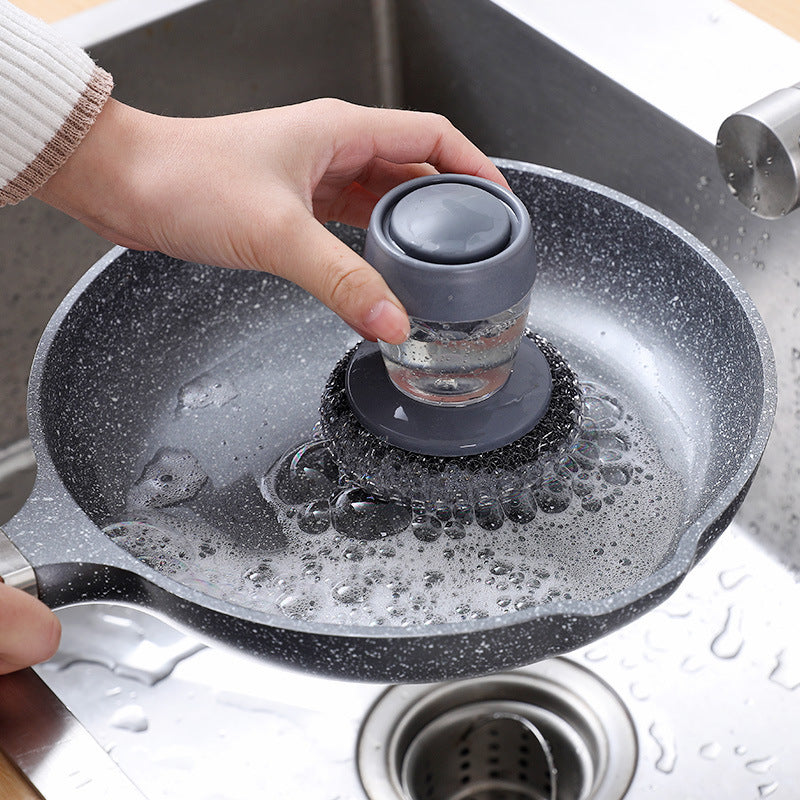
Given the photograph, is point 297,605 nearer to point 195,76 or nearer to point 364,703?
point 364,703

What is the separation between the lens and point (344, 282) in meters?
0.41

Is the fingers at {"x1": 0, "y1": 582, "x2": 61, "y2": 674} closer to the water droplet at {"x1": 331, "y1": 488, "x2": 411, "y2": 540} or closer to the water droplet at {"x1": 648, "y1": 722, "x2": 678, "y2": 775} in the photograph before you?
the water droplet at {"x1": 331, "y1": 488, "x2": 411, "y2": 540}

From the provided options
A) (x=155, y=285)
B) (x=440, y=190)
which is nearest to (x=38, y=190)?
(x=155, y=285)

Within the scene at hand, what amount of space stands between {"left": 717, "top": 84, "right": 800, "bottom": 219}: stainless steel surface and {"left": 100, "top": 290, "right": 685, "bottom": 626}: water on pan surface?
118 millimetres

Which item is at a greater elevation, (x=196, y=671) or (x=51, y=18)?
(x=51, y=18)

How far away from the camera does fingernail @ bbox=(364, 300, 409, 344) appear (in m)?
0.41

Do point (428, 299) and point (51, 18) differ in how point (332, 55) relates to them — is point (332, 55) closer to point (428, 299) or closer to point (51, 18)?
point (51, 18)

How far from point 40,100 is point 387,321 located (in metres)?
0.20

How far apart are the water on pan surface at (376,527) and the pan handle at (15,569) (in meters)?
0.07

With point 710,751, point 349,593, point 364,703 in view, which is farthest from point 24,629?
point 710,751

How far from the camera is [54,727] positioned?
411mm

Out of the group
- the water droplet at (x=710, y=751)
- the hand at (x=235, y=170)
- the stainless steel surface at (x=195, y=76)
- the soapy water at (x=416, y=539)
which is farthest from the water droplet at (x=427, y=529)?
the stainless steel surface at (x=195, y=76)

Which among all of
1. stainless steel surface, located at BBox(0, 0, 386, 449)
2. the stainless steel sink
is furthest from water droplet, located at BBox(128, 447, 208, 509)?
stainless steel surface, located at BBox(0, 0, 386, 449)

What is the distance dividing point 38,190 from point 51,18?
27 cm
